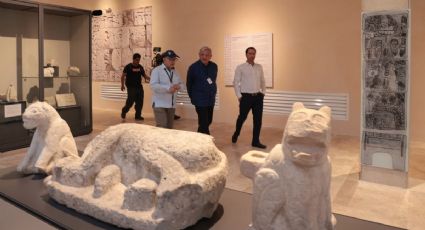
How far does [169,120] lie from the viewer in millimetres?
5352

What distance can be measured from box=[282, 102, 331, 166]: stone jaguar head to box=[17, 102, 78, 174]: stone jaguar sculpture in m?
2.28

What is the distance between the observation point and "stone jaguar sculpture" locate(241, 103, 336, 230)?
2020 millimetres

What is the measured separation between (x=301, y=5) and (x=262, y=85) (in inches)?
94.0

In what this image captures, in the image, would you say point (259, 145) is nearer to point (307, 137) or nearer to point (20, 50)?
point (307, 137)

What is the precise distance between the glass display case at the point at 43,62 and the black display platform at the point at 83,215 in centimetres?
284

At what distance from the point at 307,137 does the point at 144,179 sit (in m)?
1.21

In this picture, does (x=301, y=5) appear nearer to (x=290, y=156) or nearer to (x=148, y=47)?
(x=148, y=47)

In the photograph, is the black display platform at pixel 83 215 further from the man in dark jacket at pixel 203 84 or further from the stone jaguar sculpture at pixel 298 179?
the man in dark jacket at pixel 203 84

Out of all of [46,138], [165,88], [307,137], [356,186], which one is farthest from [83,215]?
[356,186]

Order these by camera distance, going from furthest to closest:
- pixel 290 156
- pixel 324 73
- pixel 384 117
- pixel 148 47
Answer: pixel 148 47, pixel 324 73, pixel 384 117, pixel 290 156

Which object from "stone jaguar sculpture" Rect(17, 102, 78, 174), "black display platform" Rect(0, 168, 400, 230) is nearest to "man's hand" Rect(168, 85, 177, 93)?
"stone jaguar sculpture" Rect(17, 102, 78, 174)

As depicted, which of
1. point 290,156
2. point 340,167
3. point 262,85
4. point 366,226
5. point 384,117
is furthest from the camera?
point 262,85

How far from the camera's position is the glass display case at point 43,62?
235 inches

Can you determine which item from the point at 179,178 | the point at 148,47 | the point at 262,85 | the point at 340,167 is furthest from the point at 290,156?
the point at 148,47
